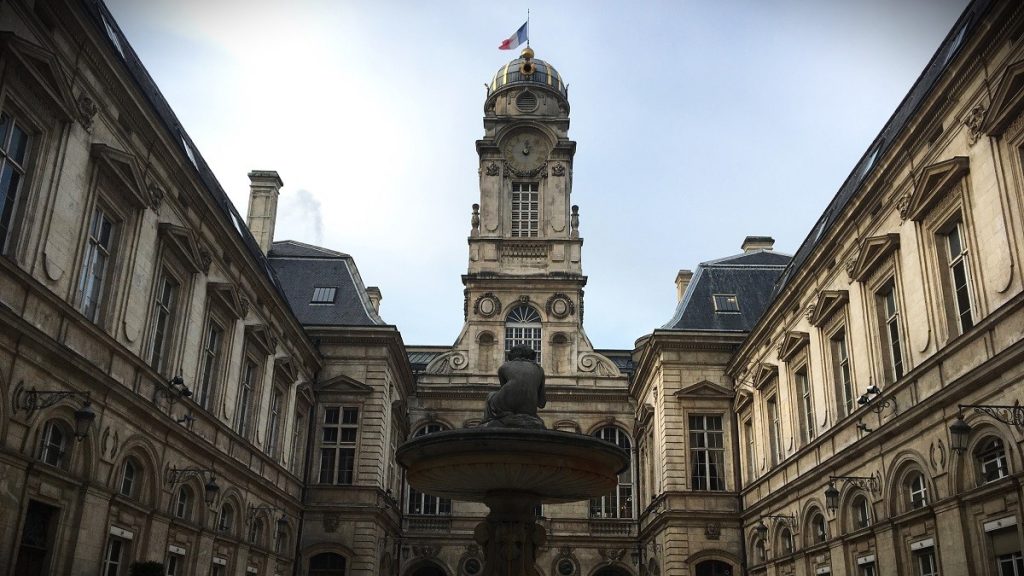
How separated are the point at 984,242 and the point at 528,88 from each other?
104 feet

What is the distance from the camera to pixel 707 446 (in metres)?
28.8

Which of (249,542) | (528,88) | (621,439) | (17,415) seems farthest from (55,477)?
(528,88)

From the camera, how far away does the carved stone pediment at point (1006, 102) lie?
1226 cm

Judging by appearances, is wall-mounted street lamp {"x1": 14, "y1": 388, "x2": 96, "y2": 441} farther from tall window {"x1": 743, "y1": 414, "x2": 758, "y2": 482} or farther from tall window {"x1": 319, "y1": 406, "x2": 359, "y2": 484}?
tall window {"x1": 743, "y1": 414, "x2": 758, "y2": 482}

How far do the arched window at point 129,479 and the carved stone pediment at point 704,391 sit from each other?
17.6 meters

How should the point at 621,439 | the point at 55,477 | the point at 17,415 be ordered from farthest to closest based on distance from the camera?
1. the point at 621,439
2. the point at 55,477
3. the point at 17,415

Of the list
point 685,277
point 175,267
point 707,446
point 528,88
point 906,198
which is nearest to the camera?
point 906,198

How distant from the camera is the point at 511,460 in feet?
39.1

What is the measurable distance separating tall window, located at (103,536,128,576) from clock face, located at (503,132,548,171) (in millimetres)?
28609

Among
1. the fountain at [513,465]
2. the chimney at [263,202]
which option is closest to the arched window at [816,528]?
the fountain at [513,465]

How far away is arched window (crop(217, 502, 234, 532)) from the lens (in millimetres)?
20703

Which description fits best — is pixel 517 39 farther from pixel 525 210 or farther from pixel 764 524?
pixel 764 524

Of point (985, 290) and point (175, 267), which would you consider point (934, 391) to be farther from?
point (175, 267)

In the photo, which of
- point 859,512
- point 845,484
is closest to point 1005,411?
point 845,484
